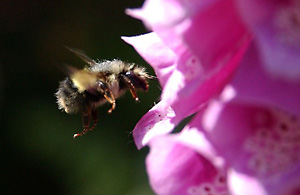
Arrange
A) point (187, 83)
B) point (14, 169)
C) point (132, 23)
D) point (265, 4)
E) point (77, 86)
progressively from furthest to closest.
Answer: point (132, 23) → point (14, 169) → point (77, 86) → point (187, 83) → point (265, 4)

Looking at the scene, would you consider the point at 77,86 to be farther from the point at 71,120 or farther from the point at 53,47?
the point at 53,47

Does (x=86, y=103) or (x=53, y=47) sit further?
(x=53, y=47)

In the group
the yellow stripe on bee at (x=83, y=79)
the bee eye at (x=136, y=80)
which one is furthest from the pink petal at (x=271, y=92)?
the bee eye at (x=136, y=80)

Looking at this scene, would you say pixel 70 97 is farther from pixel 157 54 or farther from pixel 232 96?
pixel 232 96

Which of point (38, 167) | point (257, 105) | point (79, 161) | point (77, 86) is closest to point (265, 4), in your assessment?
point (257, 105)

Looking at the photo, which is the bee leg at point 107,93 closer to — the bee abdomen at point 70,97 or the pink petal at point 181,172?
the bee abdomen at point 70,97

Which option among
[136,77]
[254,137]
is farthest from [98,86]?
[254,137]

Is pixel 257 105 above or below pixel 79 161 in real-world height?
above

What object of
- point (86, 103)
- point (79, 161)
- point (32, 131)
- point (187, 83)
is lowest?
point (79, 161)
